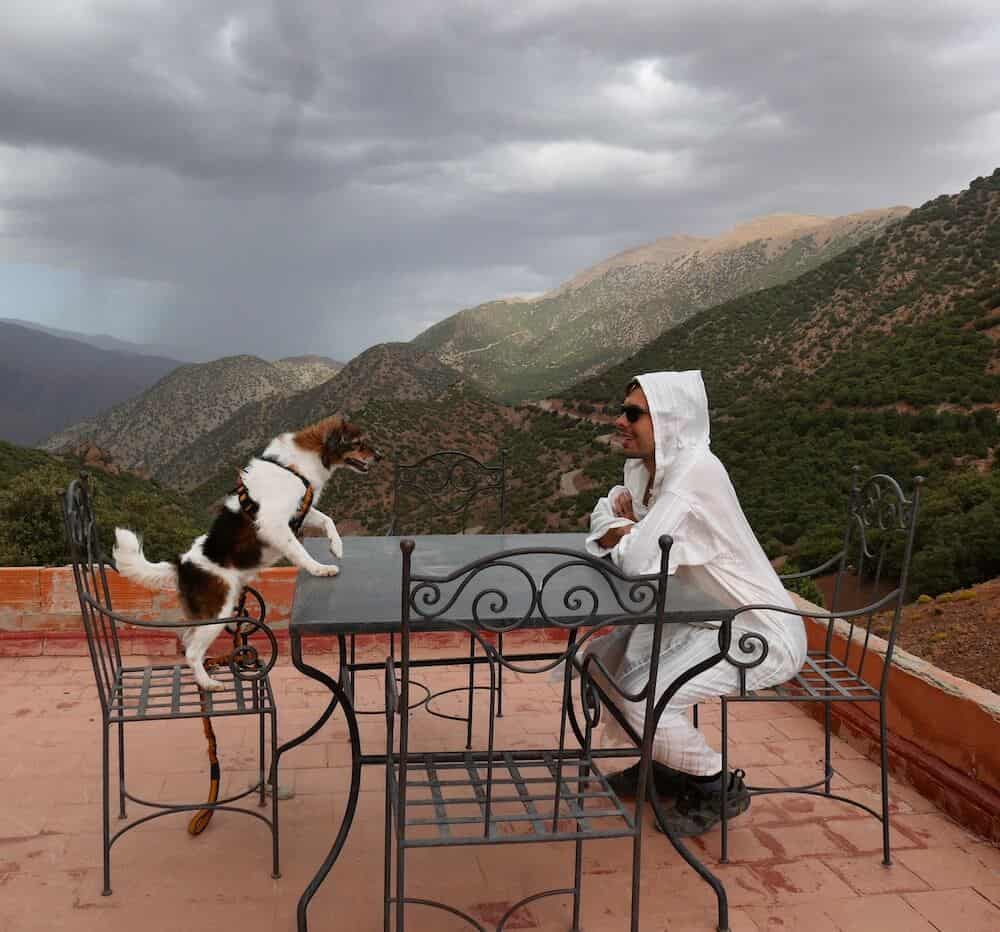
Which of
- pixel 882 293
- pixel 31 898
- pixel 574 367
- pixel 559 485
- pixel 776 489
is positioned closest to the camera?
pixel 31 898

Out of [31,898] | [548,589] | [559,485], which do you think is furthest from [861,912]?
[559,485]

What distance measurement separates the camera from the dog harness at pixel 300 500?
274cm

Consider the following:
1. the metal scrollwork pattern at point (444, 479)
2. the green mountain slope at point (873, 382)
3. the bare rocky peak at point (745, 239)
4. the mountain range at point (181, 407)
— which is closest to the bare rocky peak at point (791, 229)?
the bare rocky peak at point (745, 239)

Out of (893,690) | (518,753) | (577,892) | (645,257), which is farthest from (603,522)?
(645,257)

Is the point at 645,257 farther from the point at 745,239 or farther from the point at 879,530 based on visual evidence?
the point at 879,530

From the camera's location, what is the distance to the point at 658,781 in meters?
3.04

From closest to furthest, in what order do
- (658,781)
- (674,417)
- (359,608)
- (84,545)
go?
(359,608)
(84,545)
(674,417)
(658,781)

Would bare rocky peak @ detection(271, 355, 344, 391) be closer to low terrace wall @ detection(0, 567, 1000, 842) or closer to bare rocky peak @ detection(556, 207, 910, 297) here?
bare rocky peak @ detection(556, 207, 910, 297)

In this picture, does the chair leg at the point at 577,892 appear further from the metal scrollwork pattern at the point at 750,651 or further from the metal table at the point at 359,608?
the metal scrollwork pattern at the point at 750,651

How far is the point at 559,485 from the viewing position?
32500 millimetres

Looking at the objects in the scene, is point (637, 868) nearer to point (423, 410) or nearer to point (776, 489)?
point (776, 489)

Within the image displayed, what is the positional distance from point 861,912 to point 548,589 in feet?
4.03

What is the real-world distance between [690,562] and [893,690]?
4.15ft

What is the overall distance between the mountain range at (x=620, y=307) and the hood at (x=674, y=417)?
57.0 meters
